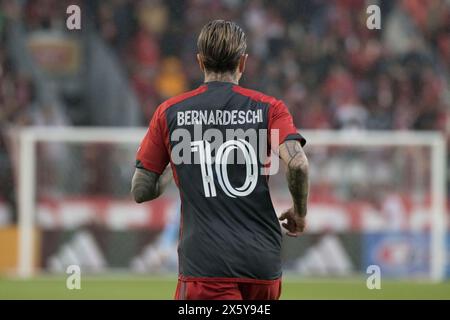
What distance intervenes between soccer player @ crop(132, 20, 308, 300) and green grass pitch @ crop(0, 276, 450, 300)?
5485 millimetres

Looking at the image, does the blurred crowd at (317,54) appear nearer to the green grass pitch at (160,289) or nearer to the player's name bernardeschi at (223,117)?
the green grass pitch at (160,289)

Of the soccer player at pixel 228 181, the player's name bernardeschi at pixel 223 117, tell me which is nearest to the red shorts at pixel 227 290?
the soccer player at pixel 228 181

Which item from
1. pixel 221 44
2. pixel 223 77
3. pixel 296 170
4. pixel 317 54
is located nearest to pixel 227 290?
pixel 296 170

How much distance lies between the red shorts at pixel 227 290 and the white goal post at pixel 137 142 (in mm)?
8514

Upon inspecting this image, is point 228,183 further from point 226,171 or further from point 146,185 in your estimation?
point 146,185

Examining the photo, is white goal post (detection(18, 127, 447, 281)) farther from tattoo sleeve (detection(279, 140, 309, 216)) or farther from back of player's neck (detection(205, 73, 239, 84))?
tattoo sleeve (detection(279, 140, 309, 216))

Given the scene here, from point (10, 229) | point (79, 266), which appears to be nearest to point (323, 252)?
point (79, 266)

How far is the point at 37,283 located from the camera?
1155 cm

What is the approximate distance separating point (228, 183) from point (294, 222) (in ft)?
1.27

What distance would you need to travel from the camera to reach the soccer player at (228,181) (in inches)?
170

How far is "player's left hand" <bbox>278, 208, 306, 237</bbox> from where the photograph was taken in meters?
4.47

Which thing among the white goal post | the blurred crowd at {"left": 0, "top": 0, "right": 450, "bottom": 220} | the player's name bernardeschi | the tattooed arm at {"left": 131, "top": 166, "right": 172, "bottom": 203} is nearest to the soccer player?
the player's name bernardeschi

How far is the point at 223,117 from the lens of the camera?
435 cm
